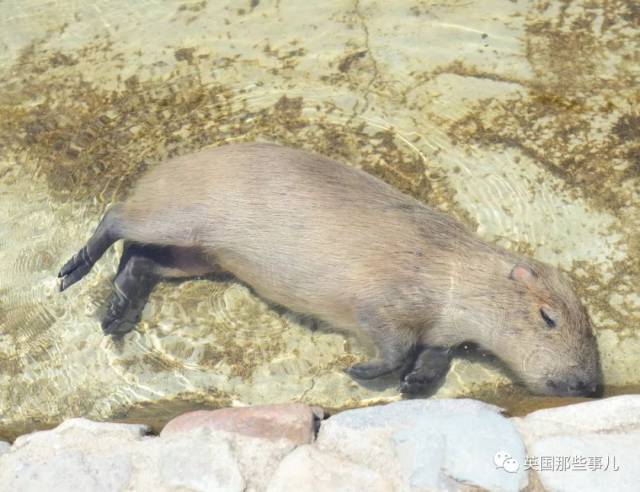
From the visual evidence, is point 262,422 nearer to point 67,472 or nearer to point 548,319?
point 67,472

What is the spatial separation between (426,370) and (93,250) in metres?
1.90

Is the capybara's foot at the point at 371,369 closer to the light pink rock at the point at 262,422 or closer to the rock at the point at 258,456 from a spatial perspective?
the light pink rock at the point at 262,422

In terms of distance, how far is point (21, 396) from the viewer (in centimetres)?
424

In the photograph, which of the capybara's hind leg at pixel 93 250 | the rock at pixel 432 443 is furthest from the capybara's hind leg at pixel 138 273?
the rock at pixel 432 443

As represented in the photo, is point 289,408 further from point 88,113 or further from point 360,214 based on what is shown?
point 88,113

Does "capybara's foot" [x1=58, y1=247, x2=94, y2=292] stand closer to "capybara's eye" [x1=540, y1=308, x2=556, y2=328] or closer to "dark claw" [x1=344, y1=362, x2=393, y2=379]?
"dark claw" [x1=344, y1=362, x2=393, y2=379]

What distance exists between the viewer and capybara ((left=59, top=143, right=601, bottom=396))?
151 inches

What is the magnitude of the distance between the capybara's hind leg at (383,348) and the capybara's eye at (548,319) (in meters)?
0.67

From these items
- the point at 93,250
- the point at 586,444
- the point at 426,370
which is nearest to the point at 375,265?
the point at 426,370

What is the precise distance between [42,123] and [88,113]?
313mm

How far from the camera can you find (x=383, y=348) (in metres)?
4.01

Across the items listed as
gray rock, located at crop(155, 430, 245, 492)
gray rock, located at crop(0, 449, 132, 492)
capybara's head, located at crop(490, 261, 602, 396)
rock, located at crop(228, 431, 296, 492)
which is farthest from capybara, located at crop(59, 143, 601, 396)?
gray rock, located at crop(0, 449, 132, 492)

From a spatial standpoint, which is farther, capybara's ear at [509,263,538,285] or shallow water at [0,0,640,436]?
shallow water at [0,0,640,436]

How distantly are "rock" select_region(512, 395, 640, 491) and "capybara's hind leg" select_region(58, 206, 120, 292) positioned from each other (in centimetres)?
234
